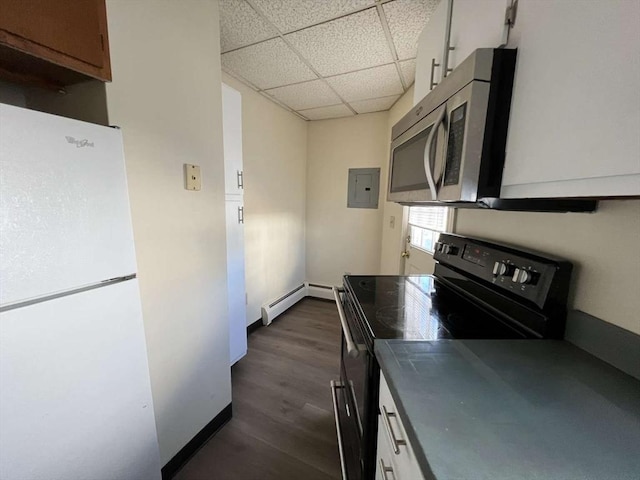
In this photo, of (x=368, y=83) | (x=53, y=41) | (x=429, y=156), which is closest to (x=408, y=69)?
(x=368, y=83)

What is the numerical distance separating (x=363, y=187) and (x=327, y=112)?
1.02 metres

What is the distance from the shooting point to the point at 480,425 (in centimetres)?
48

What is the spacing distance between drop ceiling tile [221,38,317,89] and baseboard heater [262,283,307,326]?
2.28 m

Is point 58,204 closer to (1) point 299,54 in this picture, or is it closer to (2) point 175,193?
Result: (2) point 175,193

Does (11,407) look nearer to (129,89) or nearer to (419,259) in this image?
(129,89)

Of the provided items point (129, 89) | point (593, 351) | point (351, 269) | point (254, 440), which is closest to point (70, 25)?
point (129, 89)

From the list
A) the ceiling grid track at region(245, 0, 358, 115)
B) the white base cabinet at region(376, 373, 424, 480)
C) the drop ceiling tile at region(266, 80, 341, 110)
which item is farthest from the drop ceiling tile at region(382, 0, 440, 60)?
the white base cabinet at region(376, 373, 424, 480)

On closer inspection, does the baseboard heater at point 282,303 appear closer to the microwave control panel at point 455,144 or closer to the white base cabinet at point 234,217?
the white base cabinet at point 234,217

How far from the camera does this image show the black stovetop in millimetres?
846

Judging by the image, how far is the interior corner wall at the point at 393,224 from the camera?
2480 mm

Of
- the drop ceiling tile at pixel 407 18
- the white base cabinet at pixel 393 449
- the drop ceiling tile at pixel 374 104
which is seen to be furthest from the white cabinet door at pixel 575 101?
the drop ceiling tile at pixel 374 104

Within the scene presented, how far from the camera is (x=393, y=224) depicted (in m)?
2.81

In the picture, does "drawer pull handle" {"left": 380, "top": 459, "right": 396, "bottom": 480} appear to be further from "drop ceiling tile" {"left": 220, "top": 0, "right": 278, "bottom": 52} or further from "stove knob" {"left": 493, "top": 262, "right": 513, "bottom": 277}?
"drop ceiling tile" {"left": 220, "top": 0, "right": 278, "bottom": 52}

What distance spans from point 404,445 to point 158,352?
1.14m
